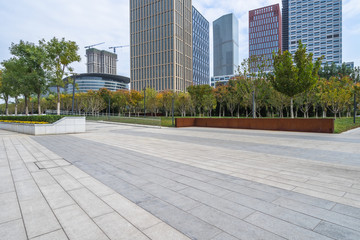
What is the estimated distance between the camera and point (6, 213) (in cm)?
276

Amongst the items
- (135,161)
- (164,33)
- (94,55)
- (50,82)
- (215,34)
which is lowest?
(135,161)

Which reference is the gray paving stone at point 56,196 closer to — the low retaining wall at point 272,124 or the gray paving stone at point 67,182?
the gray paving stone at point 67,182

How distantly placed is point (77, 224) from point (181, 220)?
133 centimetres

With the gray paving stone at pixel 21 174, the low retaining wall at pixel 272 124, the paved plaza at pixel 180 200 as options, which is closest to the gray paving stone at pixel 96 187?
the paved plaza at pixel 180 200

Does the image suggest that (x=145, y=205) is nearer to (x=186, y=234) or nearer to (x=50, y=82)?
(x=186, y=234)

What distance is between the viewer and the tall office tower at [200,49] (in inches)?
4587

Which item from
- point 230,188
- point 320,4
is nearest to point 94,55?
point 320,4

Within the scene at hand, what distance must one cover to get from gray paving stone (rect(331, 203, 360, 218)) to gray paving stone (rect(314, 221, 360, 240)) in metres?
0.52

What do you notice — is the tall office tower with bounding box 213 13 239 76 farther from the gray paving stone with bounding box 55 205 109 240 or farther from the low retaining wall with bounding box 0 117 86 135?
the gray paving stone with bounding box 55 205 109 240

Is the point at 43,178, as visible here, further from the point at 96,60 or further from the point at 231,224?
the point at 96,60

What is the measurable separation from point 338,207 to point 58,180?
5200 mm

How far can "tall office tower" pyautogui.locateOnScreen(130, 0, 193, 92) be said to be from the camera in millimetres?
90438

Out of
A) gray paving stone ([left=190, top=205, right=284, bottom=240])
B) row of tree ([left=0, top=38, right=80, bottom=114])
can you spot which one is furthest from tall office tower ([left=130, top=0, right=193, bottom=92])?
gray paving stone ([left=190, top=205, right=284, bottom=240])

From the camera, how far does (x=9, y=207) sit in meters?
2.95
